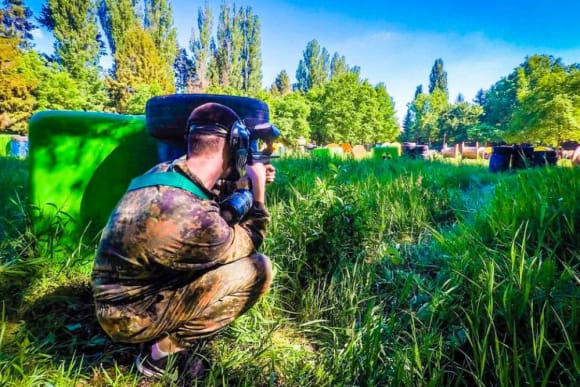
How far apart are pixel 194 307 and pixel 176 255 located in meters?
0.26

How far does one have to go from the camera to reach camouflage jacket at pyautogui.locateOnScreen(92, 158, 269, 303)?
3.02 ft

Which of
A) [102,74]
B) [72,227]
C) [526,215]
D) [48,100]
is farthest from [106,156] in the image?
[102,74]

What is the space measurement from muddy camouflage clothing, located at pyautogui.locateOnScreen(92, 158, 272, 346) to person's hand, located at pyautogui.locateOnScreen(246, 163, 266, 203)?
26 cm

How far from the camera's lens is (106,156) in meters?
2.02

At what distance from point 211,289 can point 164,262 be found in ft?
0.76

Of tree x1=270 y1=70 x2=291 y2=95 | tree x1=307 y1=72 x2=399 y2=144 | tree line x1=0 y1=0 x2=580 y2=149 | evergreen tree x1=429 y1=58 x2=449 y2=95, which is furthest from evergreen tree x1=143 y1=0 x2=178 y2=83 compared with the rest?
evergreen tree x1=429 y1=58 x2=449 y2=95

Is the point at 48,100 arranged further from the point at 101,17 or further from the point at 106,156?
the point at 106,156

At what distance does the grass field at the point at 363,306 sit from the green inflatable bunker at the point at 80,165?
0.36 feet

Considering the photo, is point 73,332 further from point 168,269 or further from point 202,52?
point 202,52

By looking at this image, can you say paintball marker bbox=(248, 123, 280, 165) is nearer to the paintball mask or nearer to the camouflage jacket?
the paintball mask

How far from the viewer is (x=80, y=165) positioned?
1988 mm

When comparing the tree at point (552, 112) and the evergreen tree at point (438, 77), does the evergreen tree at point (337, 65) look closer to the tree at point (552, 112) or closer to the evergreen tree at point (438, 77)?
the evergreen tree at point (438, 77)

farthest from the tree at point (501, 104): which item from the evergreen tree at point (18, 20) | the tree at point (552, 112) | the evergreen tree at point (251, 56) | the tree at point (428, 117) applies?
the evergreen tree at point (18, 20)

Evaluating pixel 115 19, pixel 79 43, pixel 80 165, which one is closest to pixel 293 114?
pixel 115 19
